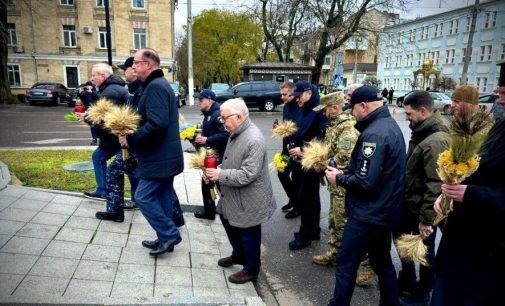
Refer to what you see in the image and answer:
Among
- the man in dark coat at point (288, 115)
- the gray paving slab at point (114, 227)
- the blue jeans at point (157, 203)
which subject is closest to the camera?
the blue jeans at point (157, 203)

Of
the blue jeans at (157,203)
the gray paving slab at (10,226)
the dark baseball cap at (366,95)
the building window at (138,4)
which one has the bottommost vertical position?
the gray paving slab at (10,226)

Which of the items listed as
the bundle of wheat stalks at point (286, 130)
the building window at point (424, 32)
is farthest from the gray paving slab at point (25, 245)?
the building window at point (424, 32)

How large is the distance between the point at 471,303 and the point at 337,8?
28193 mm

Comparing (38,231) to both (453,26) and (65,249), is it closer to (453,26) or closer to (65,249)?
(65,249)

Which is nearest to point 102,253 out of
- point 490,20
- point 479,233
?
point 479,233

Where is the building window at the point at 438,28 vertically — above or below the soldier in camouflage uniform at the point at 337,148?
above

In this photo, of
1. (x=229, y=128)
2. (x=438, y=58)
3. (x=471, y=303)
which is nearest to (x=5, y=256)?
(x=229, y=128)

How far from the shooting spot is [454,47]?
4812 cm

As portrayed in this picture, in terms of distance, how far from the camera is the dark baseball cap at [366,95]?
9.55 feet

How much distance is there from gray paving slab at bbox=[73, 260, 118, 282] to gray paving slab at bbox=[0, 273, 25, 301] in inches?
18.1

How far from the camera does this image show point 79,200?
526 centimetres

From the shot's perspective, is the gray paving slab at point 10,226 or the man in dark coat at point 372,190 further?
the gray paving slab at point 10,226

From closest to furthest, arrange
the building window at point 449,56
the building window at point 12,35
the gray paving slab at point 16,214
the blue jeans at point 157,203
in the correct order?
the blue jeans at point 157,203 → the gray paving slab at point 16,214 → the building window at point 12,35 → the building window at point 449,56

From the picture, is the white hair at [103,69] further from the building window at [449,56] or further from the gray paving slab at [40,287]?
the building window at [449,56]
